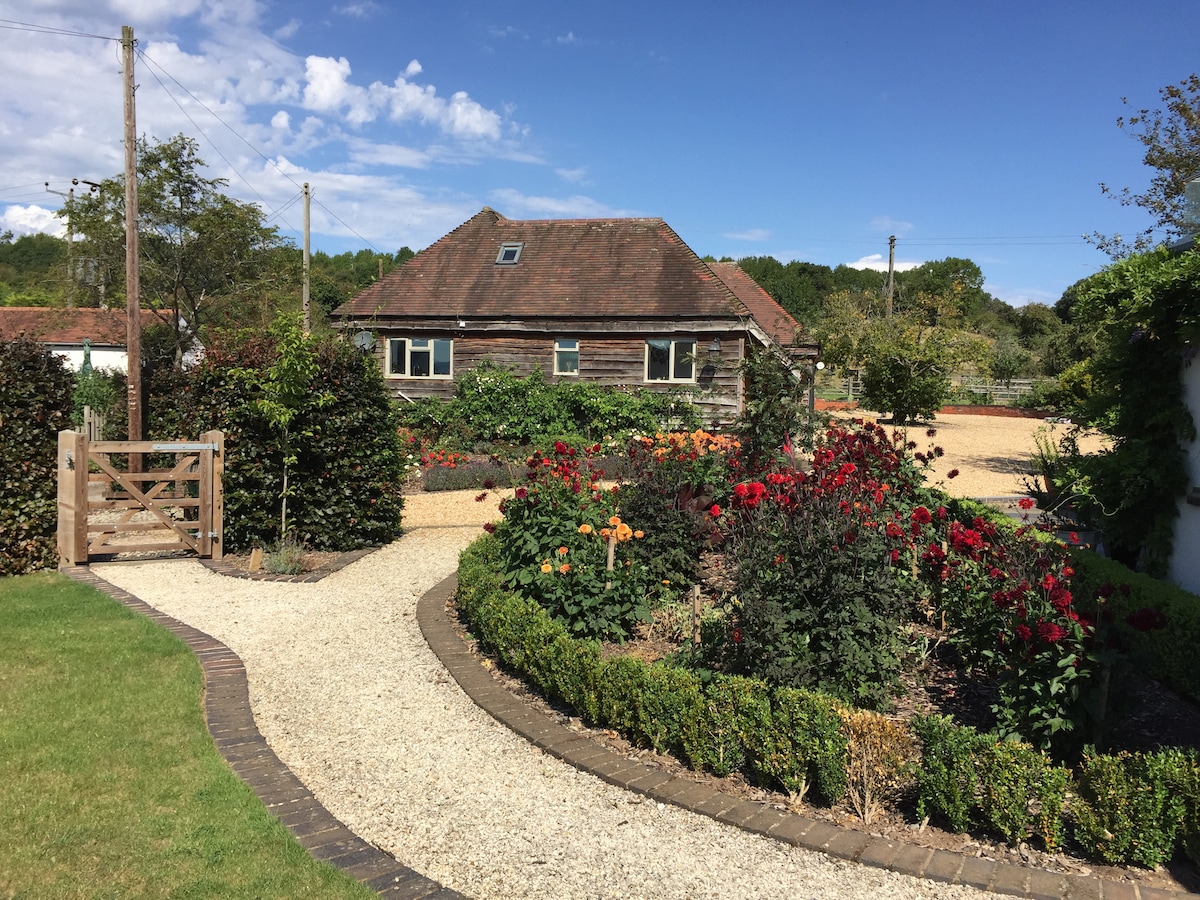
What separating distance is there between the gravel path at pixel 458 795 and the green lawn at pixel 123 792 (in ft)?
1.43

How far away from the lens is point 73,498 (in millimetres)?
9070

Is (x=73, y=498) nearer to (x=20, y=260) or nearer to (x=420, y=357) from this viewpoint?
(x=420, y=357)

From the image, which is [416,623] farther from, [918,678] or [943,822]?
[943,822]

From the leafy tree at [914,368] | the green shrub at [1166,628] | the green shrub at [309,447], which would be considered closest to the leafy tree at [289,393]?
the green shrub at [309,447]

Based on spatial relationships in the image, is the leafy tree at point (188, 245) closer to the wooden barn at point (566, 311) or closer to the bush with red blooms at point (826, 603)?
the wooden barn at point (566, 311)

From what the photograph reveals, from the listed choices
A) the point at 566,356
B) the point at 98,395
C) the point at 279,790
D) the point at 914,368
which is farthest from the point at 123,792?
the point at 914,368

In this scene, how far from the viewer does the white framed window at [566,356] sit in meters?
21.3

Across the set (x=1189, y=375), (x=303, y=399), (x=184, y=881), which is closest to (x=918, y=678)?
(x=1189, y=375)

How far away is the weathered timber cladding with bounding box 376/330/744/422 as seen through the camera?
20234mm

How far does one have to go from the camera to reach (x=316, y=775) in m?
4.54

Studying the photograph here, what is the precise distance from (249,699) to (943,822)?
434 centimetres

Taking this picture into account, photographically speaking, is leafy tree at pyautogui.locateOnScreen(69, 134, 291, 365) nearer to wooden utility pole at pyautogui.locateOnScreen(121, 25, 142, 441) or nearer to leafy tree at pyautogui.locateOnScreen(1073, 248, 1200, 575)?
wooden utility pole at pyautogui.locateOnScreen(121, 25, 142, 441)

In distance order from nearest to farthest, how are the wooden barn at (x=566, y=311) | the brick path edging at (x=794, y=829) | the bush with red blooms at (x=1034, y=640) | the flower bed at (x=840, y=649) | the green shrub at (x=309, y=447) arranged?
1. the brick path edging at (x=794, y=829)
2. the flower bed at (x=840, y=649)
3. the bush with red blooms at (x=1034, y=640)
4. the green shrub at (x=309, y=447)
5. the wooden barn at (x=566, y=311)

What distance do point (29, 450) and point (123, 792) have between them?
20.3ft
